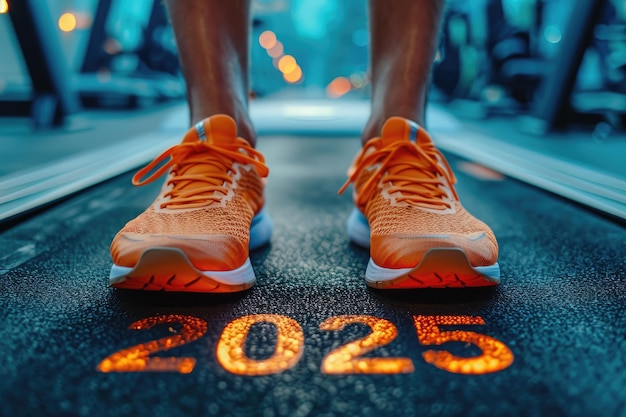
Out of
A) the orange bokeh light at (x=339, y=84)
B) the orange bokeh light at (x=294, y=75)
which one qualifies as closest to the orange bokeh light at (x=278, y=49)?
the orange bokeh light at (x=294, y=75)

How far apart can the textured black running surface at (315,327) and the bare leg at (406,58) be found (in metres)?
0.26

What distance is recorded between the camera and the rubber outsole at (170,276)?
0.57 m

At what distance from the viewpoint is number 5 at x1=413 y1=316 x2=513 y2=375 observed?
47cm

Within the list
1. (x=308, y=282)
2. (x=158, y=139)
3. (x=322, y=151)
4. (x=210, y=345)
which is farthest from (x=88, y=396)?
(x=158, y=139)

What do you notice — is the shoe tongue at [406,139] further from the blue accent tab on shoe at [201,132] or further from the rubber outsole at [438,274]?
the blue accent tab on shoe at [201,132]

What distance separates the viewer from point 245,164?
0.78 m

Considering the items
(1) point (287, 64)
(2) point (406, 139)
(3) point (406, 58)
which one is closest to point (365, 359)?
(2) point (406, 139)

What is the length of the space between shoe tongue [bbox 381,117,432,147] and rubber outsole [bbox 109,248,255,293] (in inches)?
13.3

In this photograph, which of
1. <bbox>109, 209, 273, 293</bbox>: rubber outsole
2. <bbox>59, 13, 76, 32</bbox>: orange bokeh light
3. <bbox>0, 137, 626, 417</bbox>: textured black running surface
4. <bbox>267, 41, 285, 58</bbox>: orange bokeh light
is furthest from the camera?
<bbox>267, 41, 285, 58</bbox>: orange bokeh light

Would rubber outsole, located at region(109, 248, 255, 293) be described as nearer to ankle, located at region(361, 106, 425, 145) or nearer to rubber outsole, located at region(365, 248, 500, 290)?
rubber outsole, located at region(365, 248, 500, 290)

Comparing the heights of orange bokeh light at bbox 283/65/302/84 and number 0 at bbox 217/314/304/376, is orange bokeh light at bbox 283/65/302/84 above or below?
below

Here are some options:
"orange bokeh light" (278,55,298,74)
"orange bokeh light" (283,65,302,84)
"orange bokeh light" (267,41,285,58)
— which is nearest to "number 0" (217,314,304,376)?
"orange bokeh light" (267,41,285,58)

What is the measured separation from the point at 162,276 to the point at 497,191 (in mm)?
1004

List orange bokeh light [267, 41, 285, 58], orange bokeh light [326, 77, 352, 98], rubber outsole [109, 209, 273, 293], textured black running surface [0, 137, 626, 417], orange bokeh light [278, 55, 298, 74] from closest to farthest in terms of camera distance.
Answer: textured black running surface [0, 137, 626, 417]
rubber outsole [109, 209, 273, 293]
orange bokeh light [326, 77, 352, 98]
orange bokeh light [267, 41, 285, 58]
orange bokeh light [278, 55, 298, 74]
